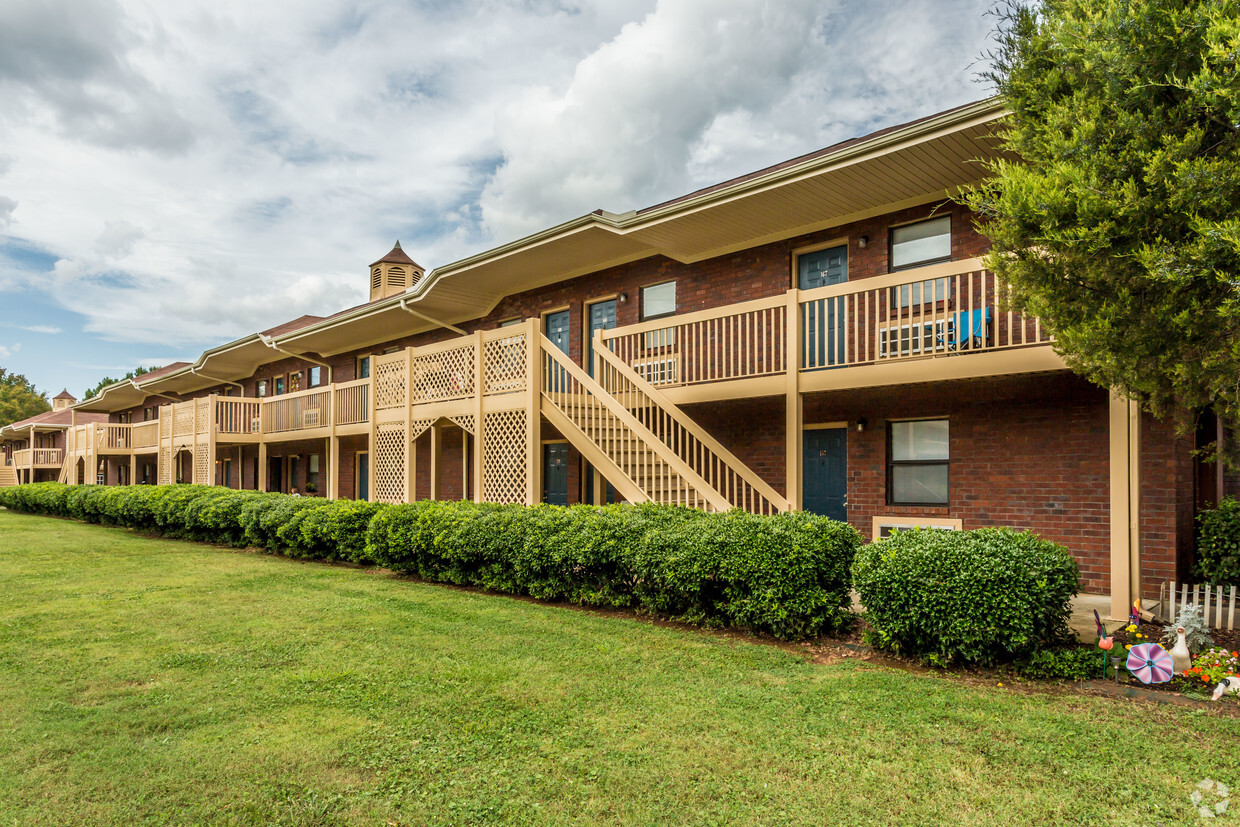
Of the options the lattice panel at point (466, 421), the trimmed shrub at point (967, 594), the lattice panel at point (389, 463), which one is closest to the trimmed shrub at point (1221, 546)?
the trimmed shrub at point (967, 594)

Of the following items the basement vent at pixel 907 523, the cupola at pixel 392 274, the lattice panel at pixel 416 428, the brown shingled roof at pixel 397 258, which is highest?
the brown shingled roof at pixel 397 258

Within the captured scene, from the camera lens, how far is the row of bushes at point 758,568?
5102 millimetres

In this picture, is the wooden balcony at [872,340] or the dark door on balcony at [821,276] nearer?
the wooden balcony at [872,340]

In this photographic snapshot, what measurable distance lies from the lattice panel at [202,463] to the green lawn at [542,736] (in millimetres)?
15526

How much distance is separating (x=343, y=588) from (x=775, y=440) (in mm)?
6502

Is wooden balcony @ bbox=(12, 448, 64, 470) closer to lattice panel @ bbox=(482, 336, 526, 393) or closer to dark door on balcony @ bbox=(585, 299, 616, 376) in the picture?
dark door on balcony @ bbox=(585, 299, 616, 376)

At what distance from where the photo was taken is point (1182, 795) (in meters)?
3.28

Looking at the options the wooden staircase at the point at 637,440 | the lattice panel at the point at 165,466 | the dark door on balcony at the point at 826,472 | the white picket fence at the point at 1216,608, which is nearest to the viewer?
the white picket fence at the point at 1216,608

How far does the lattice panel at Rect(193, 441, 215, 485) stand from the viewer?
20.8 m

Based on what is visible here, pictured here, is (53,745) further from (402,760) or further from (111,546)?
(111,546)

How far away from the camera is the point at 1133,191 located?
14.5 feet

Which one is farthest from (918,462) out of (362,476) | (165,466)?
(165,466)

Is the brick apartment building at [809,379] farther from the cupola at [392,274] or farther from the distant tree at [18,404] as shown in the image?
the distant tree at [18,404]

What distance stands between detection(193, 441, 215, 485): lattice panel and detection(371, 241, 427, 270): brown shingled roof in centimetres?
971
